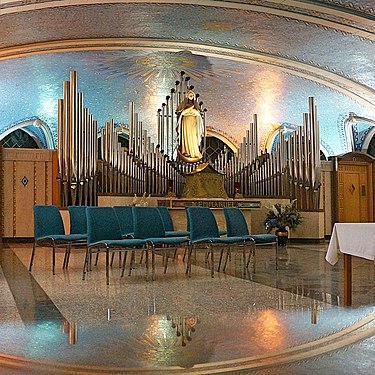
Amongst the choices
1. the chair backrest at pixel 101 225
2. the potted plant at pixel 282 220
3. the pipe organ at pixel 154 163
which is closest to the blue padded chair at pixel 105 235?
the chair backrest at pixel 101 225

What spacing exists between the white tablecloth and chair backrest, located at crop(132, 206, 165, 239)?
2.23m

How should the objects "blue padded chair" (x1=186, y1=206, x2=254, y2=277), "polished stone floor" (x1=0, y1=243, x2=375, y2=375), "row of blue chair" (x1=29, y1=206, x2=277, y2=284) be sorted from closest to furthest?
1. "polished stone floor" (x1=0, y1=243, x2=375, y2=375)
2. "row of blue chair" (x1=29, y1=206, x2=277, y2=284)
3. "blue padded chair" (x1=186, y1=206, x2=254, y2=277)

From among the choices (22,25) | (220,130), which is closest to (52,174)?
(22,25)

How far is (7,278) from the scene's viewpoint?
5.85 meters

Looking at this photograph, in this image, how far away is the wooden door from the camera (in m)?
14.5

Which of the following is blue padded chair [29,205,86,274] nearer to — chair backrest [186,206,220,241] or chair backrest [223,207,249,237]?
chair backrest [186,206,220,241]

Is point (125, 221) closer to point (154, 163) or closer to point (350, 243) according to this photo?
point (350, 243)

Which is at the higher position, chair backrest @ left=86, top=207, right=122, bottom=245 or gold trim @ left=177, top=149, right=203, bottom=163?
gold trim @ left=177, top=149, right=203, bottom=163

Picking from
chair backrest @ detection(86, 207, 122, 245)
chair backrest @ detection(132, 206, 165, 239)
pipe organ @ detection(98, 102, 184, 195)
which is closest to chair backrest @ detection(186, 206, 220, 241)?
chair backrest @ detection(132, 206, 165, 239)

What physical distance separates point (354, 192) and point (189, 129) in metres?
5.10

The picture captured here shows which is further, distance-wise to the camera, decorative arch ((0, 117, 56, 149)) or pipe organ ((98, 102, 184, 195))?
decorative arch ((0, 117, 56, 149))

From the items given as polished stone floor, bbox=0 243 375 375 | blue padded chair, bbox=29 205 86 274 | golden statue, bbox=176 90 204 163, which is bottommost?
A: polished stone floor, bbox=0 243 375 375

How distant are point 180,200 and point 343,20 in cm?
418

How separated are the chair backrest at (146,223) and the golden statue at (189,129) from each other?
5656 millimetres
